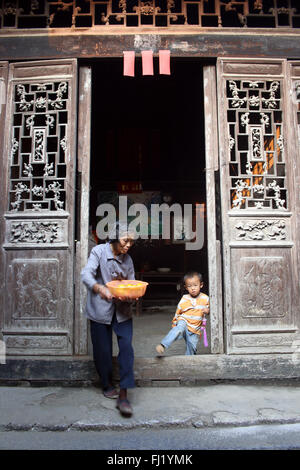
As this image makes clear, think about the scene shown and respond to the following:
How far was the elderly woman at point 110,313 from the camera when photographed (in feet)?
11.2

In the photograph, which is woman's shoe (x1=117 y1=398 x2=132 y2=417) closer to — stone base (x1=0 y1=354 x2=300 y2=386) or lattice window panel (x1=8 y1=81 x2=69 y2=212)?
stone base (x1=0 y1=354 x2=300 y2=386)

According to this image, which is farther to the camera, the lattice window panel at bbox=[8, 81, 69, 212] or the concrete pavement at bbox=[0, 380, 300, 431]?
the lattice window panel at bbox=[8, 81, 69, 212]

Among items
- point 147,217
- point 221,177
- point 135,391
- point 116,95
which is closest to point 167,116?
point 116,95

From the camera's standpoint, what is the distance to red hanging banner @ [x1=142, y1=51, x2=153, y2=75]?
4309 millimetres

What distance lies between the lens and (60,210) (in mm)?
4312

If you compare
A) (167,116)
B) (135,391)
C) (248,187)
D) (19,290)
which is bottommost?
(135,391)

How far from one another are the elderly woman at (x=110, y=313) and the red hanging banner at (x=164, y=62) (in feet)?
6.79

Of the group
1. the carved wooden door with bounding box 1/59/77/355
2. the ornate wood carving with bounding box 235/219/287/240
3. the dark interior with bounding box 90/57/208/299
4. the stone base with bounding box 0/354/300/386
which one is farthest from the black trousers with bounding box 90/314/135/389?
the dark interior with bounding box 90/57/208/299

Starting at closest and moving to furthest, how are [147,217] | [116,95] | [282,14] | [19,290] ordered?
[19,290] → [282,14] → [116,95] → [147,217]

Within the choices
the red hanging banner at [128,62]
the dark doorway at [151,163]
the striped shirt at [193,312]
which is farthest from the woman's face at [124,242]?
the dark doorway at [151,163]

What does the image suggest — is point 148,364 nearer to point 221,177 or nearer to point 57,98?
point 221,177

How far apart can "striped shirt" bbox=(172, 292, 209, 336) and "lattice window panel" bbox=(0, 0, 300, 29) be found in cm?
343

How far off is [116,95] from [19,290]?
6455 millimetres

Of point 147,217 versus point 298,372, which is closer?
point 298,372
